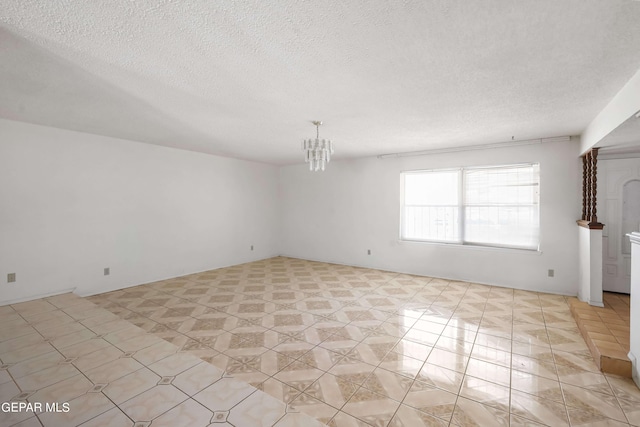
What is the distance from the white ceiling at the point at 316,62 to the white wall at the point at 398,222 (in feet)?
3.36

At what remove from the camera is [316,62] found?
6.72ft

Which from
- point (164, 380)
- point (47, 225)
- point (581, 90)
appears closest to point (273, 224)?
point (47, 225)

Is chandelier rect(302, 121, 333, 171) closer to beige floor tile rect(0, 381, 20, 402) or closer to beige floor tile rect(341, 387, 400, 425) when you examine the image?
beige floor tile rect(341, 387, 400, 425)

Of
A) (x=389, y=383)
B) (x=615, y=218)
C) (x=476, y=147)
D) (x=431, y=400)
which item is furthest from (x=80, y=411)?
(x=615, y=218)

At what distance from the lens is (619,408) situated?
190 centimetres

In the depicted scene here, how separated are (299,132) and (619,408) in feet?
13.2

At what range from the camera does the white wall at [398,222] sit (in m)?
4.24

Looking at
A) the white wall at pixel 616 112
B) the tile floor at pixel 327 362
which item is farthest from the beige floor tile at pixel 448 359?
the white wall at pixel 616 112

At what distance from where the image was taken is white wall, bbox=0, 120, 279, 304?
3670 mm

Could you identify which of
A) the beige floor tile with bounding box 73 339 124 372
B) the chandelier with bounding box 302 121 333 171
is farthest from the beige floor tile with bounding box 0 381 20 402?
the chandelier with bounding box 302 121 333 171

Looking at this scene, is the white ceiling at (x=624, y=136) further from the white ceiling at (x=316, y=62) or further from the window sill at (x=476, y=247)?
the window sill at (x=476, y=247)

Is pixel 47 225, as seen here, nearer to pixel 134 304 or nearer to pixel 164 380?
A: pixel 134 304

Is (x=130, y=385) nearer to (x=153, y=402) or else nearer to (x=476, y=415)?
(x=153, y=402)

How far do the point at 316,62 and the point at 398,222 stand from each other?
418cm
